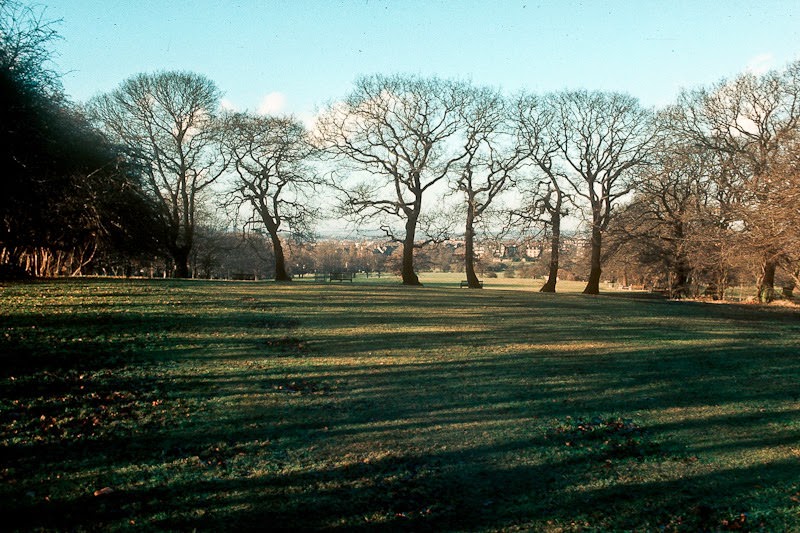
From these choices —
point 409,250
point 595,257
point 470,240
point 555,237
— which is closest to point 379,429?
point 409,250

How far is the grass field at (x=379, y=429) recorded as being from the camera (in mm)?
5055

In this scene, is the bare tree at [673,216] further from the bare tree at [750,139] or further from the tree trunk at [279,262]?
the tree trunk at [279,262]

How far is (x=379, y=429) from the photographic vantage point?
706 cm

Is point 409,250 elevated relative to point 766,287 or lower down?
elevated

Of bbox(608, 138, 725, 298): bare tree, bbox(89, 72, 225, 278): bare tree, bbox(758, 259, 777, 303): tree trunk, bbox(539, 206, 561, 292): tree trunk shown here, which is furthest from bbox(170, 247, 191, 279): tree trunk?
bbox(758, 259, 777, 303): tree trunk

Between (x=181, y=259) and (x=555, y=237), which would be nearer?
(x=555, y=237)

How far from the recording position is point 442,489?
5.53m

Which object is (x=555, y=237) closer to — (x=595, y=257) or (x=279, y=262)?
(x=595, y=257)

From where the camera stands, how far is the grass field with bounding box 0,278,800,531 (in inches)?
199

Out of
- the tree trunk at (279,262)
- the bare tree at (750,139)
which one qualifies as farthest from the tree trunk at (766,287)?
the tree trunk at (279,262)

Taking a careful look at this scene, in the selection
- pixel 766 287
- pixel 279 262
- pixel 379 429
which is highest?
pixel 279 262

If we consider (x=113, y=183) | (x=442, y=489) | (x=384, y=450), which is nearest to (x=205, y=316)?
(x=384, y=450)

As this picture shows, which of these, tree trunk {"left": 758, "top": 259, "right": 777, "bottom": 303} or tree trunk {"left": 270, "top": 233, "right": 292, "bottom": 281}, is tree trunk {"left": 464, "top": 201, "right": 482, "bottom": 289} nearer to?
tree trunk {"left": 270, "top": 233, "right": 292, "bottom": 281}

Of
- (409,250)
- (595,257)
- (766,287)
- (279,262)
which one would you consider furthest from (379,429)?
(766,287)
